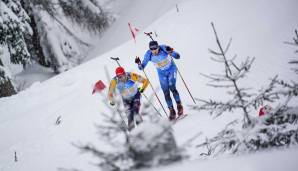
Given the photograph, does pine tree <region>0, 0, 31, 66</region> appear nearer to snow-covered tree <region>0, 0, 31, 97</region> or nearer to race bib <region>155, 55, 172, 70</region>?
snow-covered tree <region>0, 0, 31, 97</region>

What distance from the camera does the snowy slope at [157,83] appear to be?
28.9 feet

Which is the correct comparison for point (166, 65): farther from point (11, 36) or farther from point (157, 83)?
point (11, 36)

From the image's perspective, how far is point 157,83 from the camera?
11.3 metres

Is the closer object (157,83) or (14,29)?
(157,83)

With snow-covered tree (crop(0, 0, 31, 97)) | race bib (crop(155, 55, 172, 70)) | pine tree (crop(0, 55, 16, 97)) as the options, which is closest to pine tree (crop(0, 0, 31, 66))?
snow-covered tree (crop(0, 0, 31, 97))

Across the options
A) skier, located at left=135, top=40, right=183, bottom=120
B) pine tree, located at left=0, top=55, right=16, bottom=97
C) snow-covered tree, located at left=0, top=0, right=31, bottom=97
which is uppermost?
snow-covered tree, located at left=0, top=0, right=31, bottom=97

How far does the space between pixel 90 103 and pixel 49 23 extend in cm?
799

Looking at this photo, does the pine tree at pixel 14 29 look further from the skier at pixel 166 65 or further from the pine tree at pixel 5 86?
the skier at pixel 166 65

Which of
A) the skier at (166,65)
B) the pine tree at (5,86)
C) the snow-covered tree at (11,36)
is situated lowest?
the skier at (166,65)

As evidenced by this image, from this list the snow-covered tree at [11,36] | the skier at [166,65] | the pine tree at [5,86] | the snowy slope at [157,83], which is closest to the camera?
the snowy slope at [157,83]

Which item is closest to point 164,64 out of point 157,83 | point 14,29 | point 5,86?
point 157,83

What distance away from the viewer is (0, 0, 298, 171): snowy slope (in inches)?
347

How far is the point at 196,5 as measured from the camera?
15.2m

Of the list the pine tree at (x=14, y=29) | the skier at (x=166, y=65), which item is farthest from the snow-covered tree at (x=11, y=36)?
the skier at (x=166, y=65)
